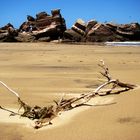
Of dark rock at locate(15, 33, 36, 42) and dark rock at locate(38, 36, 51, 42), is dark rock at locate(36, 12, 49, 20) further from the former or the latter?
dark rock at locate(38, 36, 51, 42)

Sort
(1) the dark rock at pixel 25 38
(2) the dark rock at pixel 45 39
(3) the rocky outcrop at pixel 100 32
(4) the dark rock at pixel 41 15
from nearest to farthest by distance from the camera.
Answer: (3) the rocky outcrop at pixel 100 32 < (2) the dark rock at pixel 45 39 < (1) the dark rock at pixel 25 38 < (4) the dark rock at pixel 41 15

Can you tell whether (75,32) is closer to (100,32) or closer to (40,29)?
(100,32)

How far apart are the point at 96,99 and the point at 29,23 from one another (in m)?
39.0

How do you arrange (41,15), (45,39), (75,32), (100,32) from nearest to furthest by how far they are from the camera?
(100,32), (45,39), (75,32), (41,15)

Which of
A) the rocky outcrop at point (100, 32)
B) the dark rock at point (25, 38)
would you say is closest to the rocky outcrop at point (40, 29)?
the dark rock at point (25, 38)

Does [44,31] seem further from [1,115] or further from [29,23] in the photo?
[1,115]

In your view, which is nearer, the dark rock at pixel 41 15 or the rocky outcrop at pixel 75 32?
the rocky outcrop at pixel 75 32

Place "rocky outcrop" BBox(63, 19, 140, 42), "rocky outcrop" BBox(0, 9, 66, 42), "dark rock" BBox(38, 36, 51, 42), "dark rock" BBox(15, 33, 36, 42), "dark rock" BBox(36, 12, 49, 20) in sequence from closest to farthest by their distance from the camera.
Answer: "rocky outcrop" BBox(63, 19, 140, 42) < "dark rock" BBox(38, 36, 51, 42) < "dark rock" BBox(15, 33, 36, 42) < "rocky outcrop" BBox(0, 9, 66, 42) < "dark rock" BBox(36, 12, 49, 20)

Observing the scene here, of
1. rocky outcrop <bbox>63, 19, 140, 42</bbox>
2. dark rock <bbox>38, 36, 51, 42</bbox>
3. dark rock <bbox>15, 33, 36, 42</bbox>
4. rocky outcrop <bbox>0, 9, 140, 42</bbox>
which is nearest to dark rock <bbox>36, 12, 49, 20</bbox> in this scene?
rocky outcrop <bbox>0, 9, 140, 42</bbox>

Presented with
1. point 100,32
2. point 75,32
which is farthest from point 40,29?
point 100,32

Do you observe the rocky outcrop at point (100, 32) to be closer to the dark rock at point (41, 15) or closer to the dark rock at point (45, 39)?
the dark rock at point (45, 39)

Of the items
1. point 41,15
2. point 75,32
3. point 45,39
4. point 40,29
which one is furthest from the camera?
point 41,15

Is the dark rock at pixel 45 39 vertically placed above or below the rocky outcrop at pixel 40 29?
below

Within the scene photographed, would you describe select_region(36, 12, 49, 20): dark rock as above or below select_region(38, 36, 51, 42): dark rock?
above
